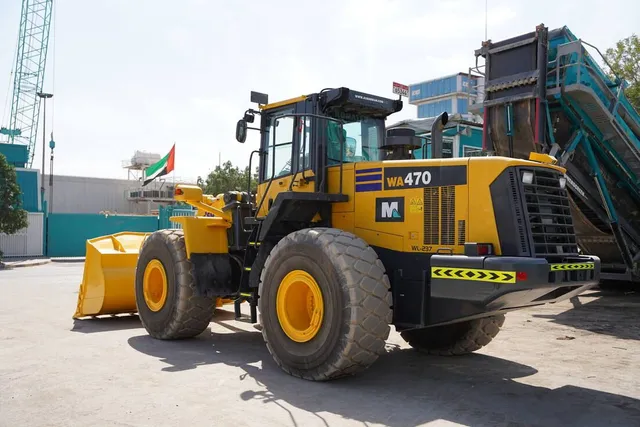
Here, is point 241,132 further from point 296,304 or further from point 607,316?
point 607,316

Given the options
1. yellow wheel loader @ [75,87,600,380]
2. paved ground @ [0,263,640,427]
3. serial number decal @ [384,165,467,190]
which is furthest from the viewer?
serial number decal @ [384,165,467,190]

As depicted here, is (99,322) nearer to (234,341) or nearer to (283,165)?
(234,341)

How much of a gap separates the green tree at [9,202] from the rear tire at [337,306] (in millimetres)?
Answer: 23989

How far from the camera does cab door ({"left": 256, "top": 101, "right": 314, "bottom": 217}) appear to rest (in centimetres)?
684

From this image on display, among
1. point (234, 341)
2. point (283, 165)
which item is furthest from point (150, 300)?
point (283, 165)

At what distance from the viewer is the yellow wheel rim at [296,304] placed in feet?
19.4

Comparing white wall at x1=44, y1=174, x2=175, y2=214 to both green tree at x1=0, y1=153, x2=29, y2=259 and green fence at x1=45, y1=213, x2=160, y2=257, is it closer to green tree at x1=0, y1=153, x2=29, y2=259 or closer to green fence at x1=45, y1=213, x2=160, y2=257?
green fence at x1=45, y1=213, x2=160, y2=257

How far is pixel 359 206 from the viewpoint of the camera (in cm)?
641

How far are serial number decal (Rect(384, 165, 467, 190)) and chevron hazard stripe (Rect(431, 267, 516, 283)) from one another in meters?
0.89

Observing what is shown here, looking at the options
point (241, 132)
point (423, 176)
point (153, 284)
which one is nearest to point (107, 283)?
point (153, 284)

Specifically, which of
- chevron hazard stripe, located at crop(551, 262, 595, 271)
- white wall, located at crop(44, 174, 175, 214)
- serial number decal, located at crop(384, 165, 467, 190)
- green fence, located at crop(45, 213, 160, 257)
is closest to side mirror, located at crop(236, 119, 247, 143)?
serial number decal, located at crop(384, 165, 467, 190)

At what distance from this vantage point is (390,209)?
20.0 ft

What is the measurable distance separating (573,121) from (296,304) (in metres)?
7.48

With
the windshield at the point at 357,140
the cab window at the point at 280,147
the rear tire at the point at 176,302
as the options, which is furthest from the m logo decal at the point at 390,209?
the rear tire at the point at 176,302
